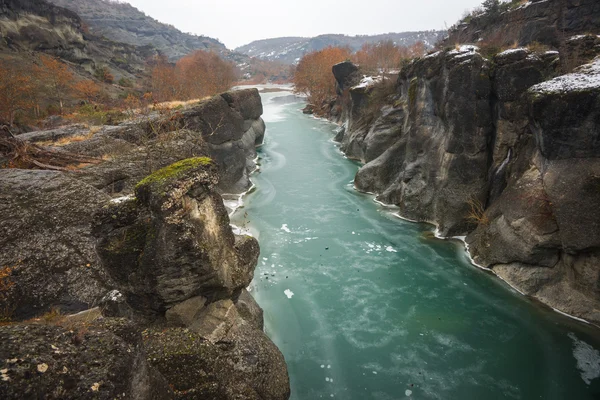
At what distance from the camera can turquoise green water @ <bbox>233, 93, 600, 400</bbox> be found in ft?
29.4

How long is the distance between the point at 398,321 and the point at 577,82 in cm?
955

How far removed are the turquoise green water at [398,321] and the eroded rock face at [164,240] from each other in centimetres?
446

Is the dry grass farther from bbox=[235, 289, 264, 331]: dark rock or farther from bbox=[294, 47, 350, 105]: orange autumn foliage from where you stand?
bbox=[294, 47, 350, 105]: orange autumn foliage

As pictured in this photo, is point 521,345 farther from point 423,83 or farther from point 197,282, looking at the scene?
point 423,83

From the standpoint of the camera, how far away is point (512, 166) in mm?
13836

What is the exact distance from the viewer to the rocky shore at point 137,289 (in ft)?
11.8

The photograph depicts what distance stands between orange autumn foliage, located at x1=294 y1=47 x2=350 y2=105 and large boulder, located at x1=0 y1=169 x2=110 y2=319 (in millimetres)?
54150

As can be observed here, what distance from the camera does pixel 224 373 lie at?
6109 millimetres

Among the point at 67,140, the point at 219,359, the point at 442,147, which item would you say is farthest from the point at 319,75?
the point at 219,359

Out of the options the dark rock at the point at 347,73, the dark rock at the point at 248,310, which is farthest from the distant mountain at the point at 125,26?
the dark rock at the point at 248,310

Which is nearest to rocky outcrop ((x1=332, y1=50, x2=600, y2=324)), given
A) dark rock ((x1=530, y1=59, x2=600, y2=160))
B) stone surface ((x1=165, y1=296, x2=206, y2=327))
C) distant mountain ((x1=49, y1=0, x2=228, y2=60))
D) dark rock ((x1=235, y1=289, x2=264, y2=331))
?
dark rock ((x1=530, y1=59, x2=600, y2=160))

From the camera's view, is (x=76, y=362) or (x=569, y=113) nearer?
(x=76, y=362)

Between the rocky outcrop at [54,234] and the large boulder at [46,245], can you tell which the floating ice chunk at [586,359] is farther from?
the large boulder at [46,245]

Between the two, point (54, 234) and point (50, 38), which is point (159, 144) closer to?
point (54, 234)
